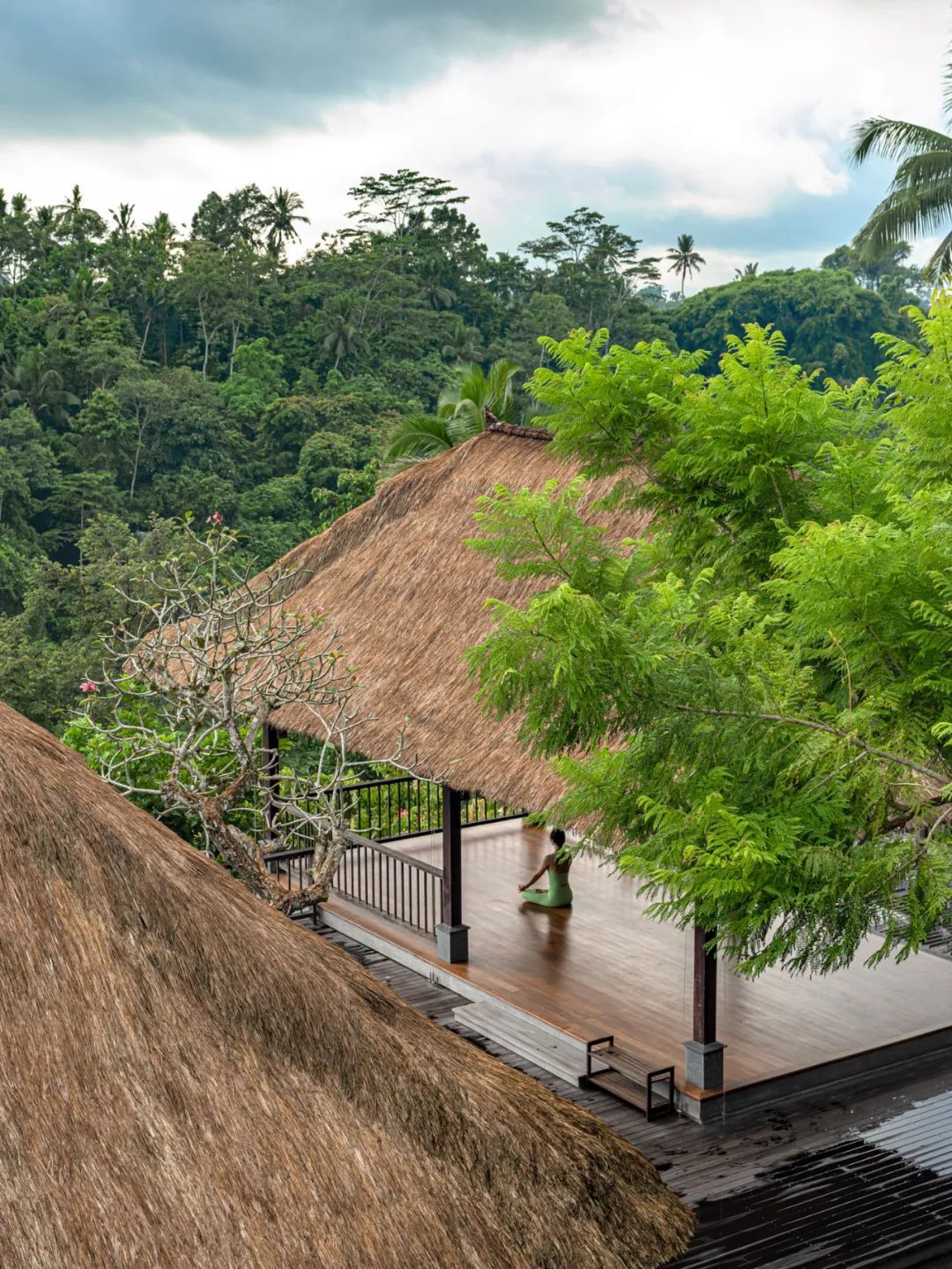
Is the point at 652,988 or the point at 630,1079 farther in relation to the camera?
the point at 652,988

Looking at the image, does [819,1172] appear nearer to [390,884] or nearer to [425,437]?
[390,884]

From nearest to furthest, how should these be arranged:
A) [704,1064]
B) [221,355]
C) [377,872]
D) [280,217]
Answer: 1. [704,1064]
2. [377,872]
3. [221,355]
4. [280,217]

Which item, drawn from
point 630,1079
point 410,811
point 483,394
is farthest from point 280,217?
point 630,1079

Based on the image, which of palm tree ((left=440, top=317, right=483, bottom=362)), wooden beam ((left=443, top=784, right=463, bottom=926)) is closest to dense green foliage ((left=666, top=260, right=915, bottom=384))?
palm tree ((left=440, top=317, right=483, bottom=362))

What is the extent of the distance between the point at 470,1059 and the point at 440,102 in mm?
66217

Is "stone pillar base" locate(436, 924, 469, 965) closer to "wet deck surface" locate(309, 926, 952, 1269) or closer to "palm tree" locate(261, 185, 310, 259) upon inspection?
"wet deck surface" locate(309, 926, 952, 1269)

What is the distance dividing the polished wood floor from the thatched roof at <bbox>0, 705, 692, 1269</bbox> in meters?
3.13

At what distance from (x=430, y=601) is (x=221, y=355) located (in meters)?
43.2

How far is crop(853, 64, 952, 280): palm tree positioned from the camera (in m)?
22.5

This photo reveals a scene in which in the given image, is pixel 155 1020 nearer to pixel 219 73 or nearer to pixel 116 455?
pixel 116 455

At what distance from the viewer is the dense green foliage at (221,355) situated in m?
39.8

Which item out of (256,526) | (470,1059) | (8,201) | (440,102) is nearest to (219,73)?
(8,201)

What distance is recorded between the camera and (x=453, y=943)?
11.8m

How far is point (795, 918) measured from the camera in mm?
6355
